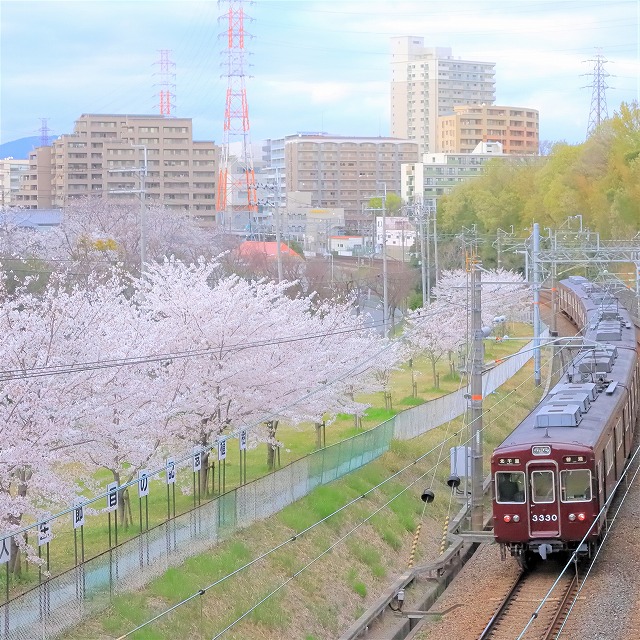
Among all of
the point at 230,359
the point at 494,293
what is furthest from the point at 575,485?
the point at 494,293

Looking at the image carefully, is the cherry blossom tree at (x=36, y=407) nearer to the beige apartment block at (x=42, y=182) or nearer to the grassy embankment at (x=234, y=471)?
the grassy embankment at (x=234, y=471)

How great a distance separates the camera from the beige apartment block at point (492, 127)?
166 meters

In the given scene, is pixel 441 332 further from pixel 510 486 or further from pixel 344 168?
pixel 344 168

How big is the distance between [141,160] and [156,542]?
9401 centimetres

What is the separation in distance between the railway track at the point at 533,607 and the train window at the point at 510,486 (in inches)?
54.5

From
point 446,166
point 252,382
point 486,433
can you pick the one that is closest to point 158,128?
point 446,166

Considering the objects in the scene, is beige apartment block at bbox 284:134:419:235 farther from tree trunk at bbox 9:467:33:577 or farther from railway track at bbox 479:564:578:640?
tree trunk at bbox 9:467:33:577

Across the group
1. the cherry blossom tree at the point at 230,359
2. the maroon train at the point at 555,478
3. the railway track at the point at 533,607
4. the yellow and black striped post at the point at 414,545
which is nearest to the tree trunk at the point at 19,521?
the cherry blossom tree at the point at 230,359

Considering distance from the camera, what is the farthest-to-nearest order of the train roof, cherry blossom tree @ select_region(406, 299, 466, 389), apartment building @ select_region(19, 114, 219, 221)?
apartment building @ select_region(19, 114, 219, 221), cherry blossom tree @ select_region(406, 299, 466, 389), the train roof

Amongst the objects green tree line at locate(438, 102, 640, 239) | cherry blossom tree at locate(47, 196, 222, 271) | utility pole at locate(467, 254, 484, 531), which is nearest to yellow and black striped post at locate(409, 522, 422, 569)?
utility pole at locate(467, 254, 484, 531)

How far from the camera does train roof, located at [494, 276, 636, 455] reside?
18406 millimetres

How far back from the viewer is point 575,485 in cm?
1775

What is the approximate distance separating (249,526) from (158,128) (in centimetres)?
9453

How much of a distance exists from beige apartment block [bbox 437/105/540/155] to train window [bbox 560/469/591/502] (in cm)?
15103
